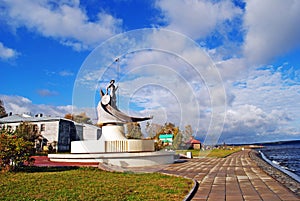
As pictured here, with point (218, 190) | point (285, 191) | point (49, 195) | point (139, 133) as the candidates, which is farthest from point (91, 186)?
point (139, 133)

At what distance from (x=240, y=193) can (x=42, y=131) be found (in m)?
31.0

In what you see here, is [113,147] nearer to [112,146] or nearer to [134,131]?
[112,146]

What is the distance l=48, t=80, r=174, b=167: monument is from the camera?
53.1 ft

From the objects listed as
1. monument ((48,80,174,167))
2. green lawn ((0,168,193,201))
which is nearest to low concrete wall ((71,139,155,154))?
monument ((48,80,174,167))

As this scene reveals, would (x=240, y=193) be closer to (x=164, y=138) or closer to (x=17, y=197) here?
(x=17, y=197)

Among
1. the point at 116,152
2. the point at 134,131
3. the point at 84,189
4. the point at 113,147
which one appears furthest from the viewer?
the point at 134,131

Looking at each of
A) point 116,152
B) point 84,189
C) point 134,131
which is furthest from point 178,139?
point 84,189

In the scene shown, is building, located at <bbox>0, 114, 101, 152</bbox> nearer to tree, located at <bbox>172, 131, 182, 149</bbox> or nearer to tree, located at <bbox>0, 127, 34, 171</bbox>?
tree, located at <bbox>172, 131, 182, 149</bbox>

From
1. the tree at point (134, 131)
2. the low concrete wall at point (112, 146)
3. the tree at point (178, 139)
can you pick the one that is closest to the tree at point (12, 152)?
the low concrete wall at point (112, 146)

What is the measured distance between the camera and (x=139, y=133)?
21.1m

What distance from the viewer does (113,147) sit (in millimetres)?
17250

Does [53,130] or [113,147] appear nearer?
[113,147]

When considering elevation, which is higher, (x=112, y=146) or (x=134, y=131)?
(x=134, y=131)

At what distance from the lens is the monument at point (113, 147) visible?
16188 mm
